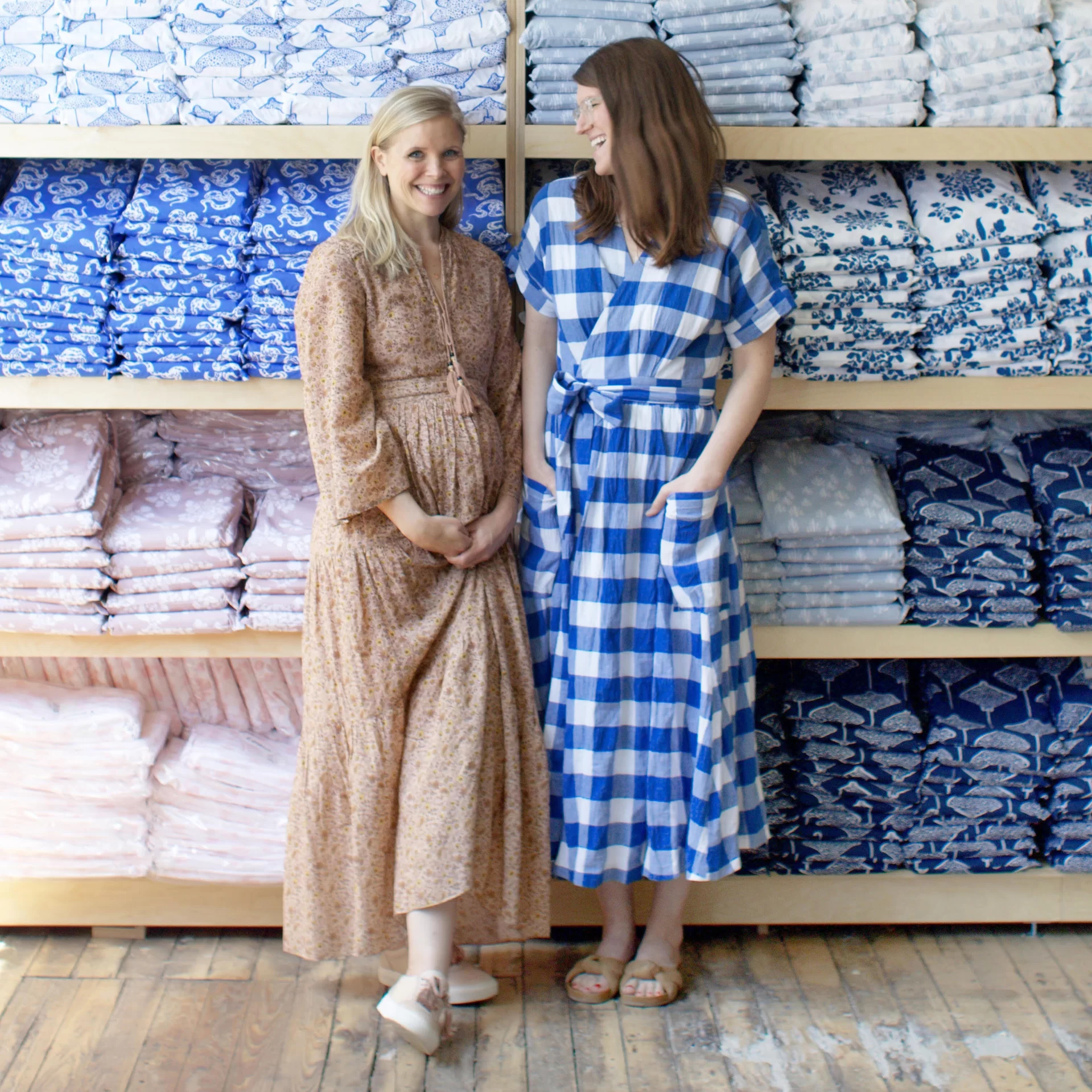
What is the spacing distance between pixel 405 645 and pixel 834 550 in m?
0.80

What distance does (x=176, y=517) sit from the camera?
225 cm

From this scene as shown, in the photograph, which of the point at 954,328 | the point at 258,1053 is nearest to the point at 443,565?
the point at 258,1053

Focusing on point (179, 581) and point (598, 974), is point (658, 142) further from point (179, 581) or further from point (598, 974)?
point (598, 974)

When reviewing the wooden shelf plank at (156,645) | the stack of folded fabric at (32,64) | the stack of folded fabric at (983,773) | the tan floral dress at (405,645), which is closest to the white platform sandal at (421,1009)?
the tan floral dress at (405,645)

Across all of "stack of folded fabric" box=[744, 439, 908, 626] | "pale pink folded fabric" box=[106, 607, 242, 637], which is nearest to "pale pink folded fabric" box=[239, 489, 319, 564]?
"pale pink folded fabric" box=[106, 607, 242, 637]

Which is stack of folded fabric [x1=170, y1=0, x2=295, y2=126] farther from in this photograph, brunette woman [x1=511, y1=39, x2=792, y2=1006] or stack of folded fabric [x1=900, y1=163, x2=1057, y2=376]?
stack of folded fabric [x1=900, y1=163, x2=1057, y2=376]

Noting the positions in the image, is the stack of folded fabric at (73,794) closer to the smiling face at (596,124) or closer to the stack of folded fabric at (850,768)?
the stack of folded fabric at (850,768)

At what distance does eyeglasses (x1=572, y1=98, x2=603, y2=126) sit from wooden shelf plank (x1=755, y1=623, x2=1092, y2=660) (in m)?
0.94

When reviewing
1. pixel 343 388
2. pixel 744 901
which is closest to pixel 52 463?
pixel 343 388

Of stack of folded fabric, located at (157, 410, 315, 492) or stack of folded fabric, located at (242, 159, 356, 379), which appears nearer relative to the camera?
stack of folded fabric, located at (242, 159, 356, 379)

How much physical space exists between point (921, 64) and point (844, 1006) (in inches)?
63.6

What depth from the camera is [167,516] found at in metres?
2.25

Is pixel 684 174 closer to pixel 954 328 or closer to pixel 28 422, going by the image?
pixel 954 328

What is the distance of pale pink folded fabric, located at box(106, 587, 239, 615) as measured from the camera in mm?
2225
